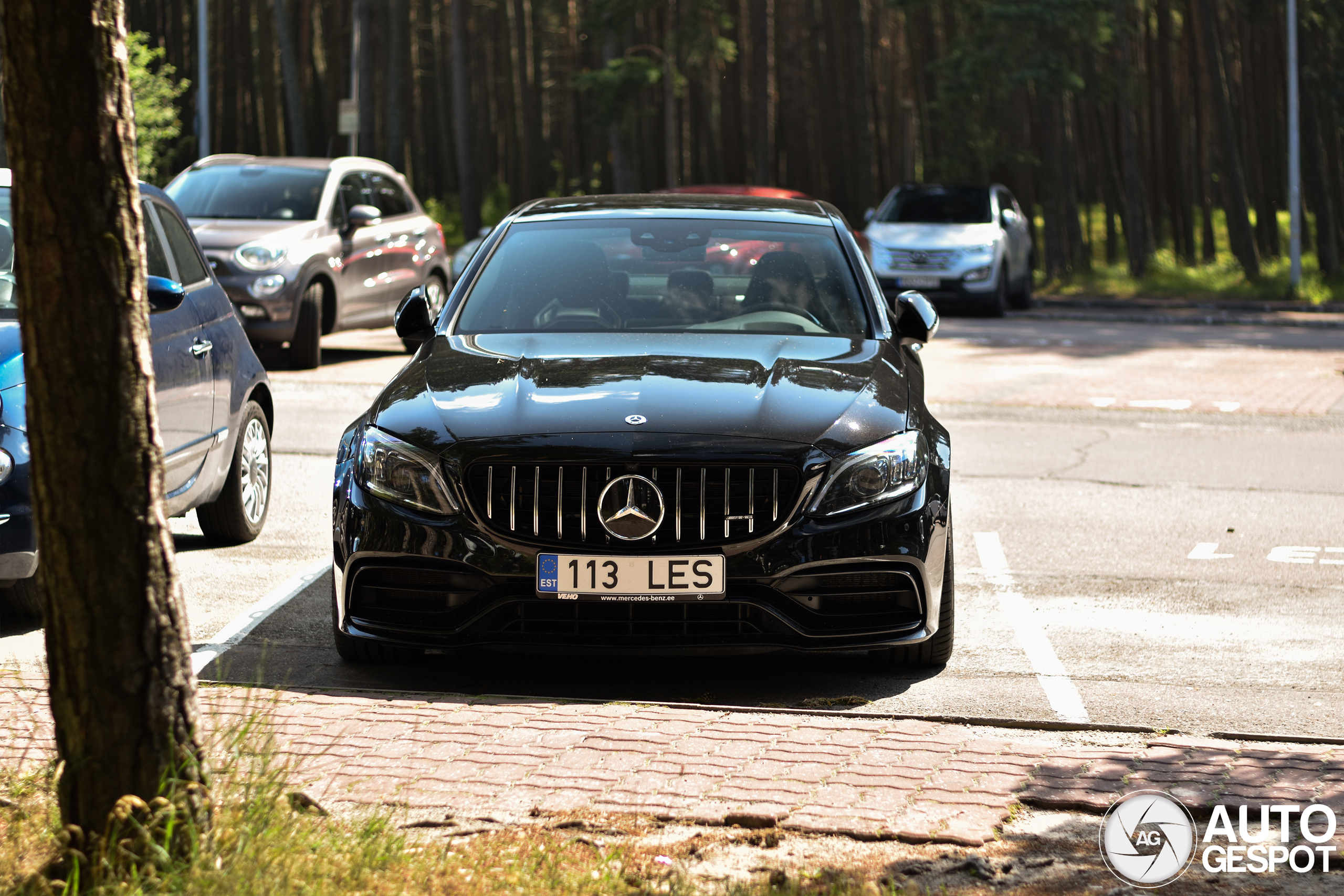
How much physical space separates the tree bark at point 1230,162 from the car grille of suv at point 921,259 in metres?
11.0

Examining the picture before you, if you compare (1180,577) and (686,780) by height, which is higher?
(686,780)

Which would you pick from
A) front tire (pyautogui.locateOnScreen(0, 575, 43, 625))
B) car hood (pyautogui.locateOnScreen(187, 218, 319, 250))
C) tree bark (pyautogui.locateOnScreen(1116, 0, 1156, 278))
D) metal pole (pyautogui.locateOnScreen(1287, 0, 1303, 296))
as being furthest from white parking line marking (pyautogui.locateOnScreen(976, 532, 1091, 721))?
tree bark (pyautogui.locateOnScreen(1116, 0, 1156, 278))

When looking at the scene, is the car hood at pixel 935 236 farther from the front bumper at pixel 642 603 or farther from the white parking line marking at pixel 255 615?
the front bumper at pixel 642 603

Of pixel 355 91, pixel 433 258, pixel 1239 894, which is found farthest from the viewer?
pixel 355 91

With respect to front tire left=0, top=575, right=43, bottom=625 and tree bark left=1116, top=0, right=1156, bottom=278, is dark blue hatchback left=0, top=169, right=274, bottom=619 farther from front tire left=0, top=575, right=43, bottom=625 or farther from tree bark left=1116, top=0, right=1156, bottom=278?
tree bark left=1116, top=0, right=1156, bottom=278

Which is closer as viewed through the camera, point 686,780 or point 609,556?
point 686,780

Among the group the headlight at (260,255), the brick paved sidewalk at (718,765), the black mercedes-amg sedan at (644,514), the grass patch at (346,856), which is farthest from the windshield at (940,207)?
the grass patch at (346,856)

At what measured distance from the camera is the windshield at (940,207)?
2377cm

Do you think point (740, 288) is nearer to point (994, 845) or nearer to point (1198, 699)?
point (1198, 699)

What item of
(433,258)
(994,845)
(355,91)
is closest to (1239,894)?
(994,845)

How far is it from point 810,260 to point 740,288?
37cm

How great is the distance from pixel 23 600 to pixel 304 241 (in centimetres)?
866

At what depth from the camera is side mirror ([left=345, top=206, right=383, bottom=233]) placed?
14781 mm

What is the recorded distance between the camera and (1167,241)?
50.9m
